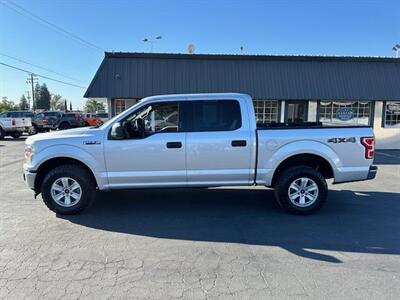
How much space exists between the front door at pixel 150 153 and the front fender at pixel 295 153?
1412 mm

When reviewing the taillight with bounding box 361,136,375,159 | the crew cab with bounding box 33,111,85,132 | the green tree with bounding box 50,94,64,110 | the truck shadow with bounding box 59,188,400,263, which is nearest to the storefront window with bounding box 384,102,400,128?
the truck shadow with bounding box 59,188,400,263

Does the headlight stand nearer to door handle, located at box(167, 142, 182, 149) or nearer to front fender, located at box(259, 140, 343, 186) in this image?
door handle, located at box(167, 142, 182, 149)

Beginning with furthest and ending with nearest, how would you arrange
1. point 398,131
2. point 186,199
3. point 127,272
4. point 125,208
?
point 398,131
point 186,199
point 125,208
point 127,272

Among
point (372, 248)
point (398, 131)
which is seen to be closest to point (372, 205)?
point (372, 248)

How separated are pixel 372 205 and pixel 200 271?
4.19 metres

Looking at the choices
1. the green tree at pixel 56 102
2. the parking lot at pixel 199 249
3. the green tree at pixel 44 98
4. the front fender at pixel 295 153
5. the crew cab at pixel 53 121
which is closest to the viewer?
the parking lot at pixel 199 249

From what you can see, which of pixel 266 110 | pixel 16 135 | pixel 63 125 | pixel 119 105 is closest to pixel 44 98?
pixel 63 125

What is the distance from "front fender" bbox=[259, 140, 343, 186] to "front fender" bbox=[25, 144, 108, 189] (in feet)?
8.90

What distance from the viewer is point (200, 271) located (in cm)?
379

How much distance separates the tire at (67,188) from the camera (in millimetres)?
5590

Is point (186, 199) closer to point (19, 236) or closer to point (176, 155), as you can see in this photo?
point (176, 155)

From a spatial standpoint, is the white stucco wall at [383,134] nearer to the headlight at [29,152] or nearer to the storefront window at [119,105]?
the storefront window at [119,105]

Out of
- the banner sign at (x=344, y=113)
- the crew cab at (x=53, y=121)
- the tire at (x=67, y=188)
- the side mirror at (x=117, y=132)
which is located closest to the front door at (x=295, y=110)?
the banner sign at (x=344, y=113)

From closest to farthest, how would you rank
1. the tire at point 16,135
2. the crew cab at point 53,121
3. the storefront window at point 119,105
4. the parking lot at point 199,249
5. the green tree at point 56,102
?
the parking lot at point 199,249
the storefront window at point 119,105
the tire at point 16,135
the crew cab at point 53,121
the green tree at point 56,102
